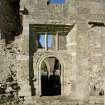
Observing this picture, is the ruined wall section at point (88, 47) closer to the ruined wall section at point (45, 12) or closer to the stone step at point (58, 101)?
the stone step at point (58, 101)

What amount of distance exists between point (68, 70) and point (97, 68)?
125cm

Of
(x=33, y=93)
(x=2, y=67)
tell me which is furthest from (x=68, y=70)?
(x=2, y=67)

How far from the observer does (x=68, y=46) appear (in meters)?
14.6

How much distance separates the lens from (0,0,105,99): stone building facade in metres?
13.8

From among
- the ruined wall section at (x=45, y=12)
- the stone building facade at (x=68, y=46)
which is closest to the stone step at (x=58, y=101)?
the stone building facade at (x=68, y=46)

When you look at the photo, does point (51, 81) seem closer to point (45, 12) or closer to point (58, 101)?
→ point (58, 101)

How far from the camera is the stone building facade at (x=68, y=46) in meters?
13.8

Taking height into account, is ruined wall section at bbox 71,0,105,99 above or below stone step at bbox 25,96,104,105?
above

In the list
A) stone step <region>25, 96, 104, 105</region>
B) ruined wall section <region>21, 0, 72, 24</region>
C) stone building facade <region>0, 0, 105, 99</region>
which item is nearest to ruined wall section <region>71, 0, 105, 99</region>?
stone building facade <region>0, 0, 105, 99</region>

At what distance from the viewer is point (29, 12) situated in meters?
13.9

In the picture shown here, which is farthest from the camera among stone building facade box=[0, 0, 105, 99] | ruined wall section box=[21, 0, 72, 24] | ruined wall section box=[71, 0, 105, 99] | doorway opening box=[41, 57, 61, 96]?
doorway opening box=[41, 57, 61, 96]

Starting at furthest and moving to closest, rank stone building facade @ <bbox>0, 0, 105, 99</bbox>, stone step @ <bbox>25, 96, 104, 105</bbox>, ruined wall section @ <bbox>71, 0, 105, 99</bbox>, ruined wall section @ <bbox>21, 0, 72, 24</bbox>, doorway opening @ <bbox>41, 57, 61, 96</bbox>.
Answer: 1. doorway opening @ <bbox>41, 57, 61, 96</bbox>
2. ruined wall section @ <bbox>71, 0, 105, 99</bbox>
3. ruined wall section @ <bbox>21, 0, 72, 24</bbox>
4. stone building facade @ <bbox>0, 0, 105, 99</bbox>
5. stone step @ <bbox>25, 96, 104, 105</bbox>

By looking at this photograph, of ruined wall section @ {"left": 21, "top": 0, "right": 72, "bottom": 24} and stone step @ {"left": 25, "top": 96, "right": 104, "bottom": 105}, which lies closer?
stone step @ {"left": 25, "top": 96, "right": 104, "bottom": 105}

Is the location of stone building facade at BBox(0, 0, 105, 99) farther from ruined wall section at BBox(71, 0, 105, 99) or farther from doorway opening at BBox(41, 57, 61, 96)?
doorway opening at BBox(41, 57, 61, 96)
